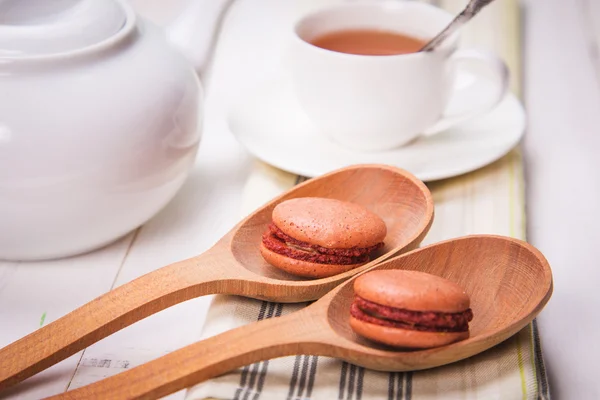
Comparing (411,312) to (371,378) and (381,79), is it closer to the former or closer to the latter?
(371,378)

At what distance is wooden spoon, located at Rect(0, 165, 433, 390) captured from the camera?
0.65m

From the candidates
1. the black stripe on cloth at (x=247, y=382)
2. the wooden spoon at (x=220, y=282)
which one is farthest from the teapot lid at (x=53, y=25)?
the black stripe on cloth at (x=247, y=382)

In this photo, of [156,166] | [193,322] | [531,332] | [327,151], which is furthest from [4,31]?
[531,332]

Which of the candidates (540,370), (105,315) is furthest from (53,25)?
(540,370)

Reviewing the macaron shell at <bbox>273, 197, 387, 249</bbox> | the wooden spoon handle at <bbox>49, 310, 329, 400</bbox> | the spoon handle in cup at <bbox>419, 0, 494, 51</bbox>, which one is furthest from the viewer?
the spoon handle in cup at <bbox>419, 0, 494, 51</bbox>

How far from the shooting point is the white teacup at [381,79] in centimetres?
95

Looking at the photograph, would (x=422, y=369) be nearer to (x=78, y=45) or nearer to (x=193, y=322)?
(x=193, y=322)

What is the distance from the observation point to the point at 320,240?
2.28 ft

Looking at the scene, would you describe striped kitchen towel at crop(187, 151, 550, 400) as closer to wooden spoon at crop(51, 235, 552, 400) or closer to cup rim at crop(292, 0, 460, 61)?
wooden spoon at crop(51, 235, 552, 400)

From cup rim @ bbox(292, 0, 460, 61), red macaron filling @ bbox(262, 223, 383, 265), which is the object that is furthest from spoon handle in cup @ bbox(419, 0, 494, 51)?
red macaron filling @ bbox(262, 223, 383, 265)

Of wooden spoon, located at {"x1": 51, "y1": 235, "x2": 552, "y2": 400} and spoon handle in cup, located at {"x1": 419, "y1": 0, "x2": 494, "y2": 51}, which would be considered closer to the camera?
wooden spoon, located at {"x1": 51, "y1": 235, "x2": 552, "y2": 400}

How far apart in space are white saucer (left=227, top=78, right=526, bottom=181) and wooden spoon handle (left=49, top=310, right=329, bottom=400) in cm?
37

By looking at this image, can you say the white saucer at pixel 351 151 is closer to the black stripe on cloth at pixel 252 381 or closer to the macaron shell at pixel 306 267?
the macaron shell at pixel 306 267

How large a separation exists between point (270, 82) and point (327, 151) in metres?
0.23
